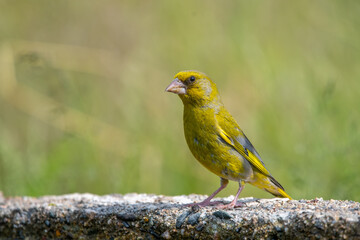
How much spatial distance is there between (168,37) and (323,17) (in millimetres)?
1914

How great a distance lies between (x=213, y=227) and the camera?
3484mm

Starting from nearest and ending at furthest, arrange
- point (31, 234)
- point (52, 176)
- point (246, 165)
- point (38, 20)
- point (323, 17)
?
point (31, 234) < point (246, 165) < point (52, 176) < point (323, 17) < point (38, 20)

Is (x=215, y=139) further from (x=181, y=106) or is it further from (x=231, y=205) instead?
(x=181, y=106)

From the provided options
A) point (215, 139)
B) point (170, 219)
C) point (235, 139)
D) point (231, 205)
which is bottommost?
point (170, 219)

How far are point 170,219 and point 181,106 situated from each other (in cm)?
353

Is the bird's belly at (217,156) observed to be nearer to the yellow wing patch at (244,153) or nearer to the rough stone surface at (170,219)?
the yellow wing patch at (244,153)

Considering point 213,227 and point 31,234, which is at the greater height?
point 213,227

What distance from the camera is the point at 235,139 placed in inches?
176

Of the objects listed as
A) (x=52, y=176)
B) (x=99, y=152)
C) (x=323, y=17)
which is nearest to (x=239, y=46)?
(x=323, y=17)

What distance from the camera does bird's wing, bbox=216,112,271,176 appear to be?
4414mm

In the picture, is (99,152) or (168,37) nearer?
(99,152)

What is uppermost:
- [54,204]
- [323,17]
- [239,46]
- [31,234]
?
[323,17]

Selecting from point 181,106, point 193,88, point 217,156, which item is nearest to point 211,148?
point 217,156

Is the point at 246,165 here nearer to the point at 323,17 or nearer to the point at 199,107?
the point at 199,107
